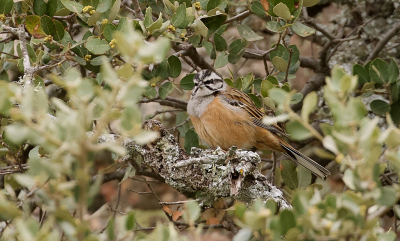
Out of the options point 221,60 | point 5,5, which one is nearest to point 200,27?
point 221,60

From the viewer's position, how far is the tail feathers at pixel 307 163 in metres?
5.07

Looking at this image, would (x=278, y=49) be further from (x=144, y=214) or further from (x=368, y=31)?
(x=144, y=214)

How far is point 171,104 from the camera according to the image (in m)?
5.68

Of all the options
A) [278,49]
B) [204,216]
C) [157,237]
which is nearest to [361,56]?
[278,49]

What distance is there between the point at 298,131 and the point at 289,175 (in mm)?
2736

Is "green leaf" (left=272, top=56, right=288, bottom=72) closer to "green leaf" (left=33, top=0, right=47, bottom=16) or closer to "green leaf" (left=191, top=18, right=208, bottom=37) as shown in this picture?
"green leaf" (left=191, top=18, right=208, bottom=37)

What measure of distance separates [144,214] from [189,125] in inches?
127

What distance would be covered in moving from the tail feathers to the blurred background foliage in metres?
0.16

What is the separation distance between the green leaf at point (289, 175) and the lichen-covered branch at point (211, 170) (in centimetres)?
101

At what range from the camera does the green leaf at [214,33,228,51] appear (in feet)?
15.5

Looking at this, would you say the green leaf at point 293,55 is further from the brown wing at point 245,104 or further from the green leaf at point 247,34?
the brown wing at point 245,104

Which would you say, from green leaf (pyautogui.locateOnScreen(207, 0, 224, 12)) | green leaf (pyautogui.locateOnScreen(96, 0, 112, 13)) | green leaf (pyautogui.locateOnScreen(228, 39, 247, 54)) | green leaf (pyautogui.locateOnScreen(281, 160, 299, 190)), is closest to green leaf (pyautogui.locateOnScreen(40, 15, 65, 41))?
green leaf (pyautogui.locateOnScreen(96, 0, 112, 13))

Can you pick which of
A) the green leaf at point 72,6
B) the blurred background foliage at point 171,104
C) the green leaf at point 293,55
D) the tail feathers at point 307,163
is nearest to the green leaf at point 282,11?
the blurred background foliage at point 171,104

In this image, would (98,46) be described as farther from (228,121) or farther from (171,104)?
(228,121)
